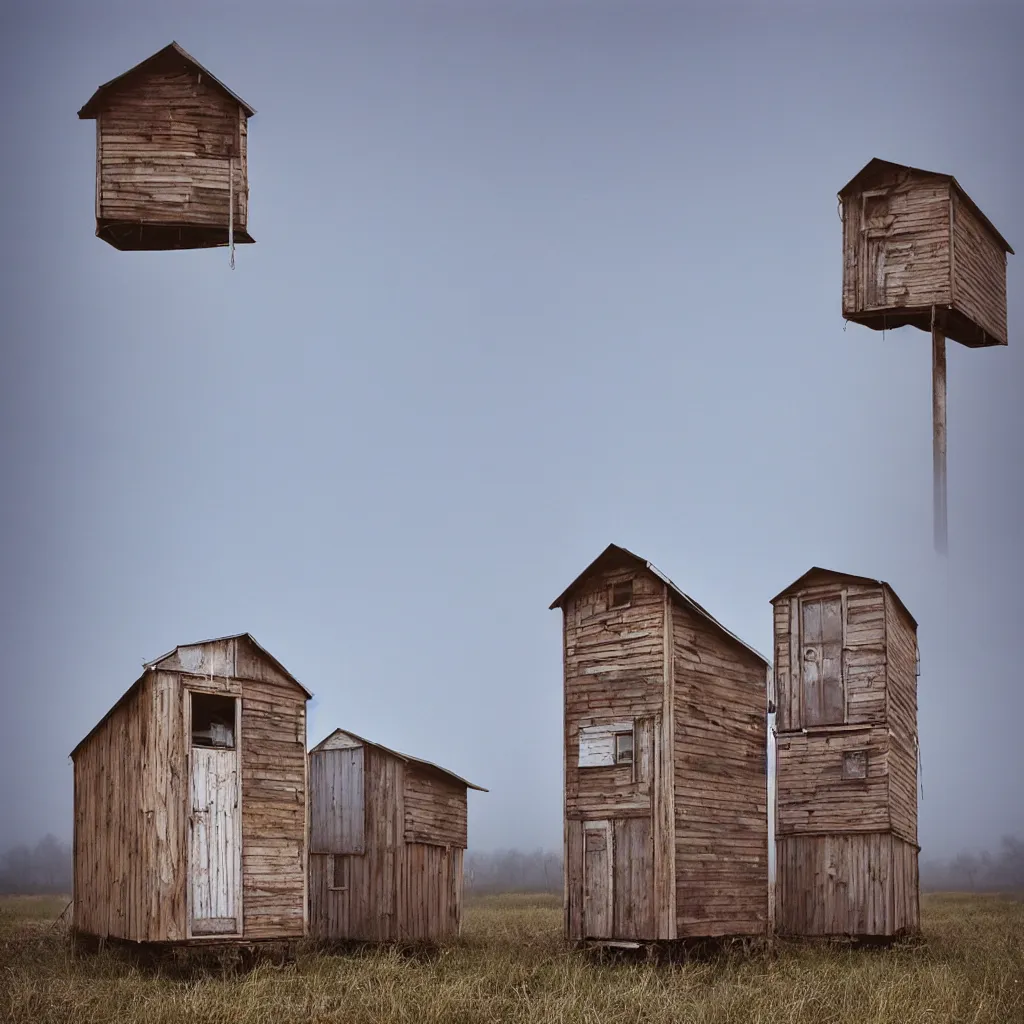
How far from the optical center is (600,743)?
26719mm

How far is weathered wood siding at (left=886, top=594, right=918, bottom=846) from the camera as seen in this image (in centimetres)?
3119

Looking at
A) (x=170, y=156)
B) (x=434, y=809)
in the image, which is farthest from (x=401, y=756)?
(x=170, y=156)

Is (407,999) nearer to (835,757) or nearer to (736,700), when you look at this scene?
(736,700)

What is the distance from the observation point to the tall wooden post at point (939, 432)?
1056 inches

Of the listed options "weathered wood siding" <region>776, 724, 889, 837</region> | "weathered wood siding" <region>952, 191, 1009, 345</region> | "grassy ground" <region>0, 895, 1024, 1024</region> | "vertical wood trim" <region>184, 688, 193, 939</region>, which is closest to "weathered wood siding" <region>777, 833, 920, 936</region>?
"weathered wood siding" <region>776, 724, 889, 837</region>

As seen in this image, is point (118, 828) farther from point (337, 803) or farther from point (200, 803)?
point (337, 803)

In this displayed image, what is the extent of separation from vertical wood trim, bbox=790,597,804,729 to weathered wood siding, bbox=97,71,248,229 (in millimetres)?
15563

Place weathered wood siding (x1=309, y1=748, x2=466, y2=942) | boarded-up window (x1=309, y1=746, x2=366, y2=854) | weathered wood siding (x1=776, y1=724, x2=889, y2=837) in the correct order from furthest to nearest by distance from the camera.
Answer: boarded-up window (x1=309, y1=746, x2=366, y2=854)
weathered wood siding (x1=309, y1=748, x2=466, y2=942)
weathered wood siding (x1=776, y1=724, x2=889, y2=837)

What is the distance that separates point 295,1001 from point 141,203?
14.1 meters

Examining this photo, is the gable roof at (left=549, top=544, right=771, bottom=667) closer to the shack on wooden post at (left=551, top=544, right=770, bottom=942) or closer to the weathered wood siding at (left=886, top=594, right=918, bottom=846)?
the shack on wooden post at (left=551, top=544, right=770, bottom=942)

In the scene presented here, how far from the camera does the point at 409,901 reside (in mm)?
32188

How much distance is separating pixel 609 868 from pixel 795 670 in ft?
27.6

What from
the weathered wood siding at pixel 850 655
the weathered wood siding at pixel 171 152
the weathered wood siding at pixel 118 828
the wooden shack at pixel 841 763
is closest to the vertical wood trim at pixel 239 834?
the weathered wood siding at pixel 118 828

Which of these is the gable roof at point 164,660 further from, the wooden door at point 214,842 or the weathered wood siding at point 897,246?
the weathered wood siding at point 897,246
